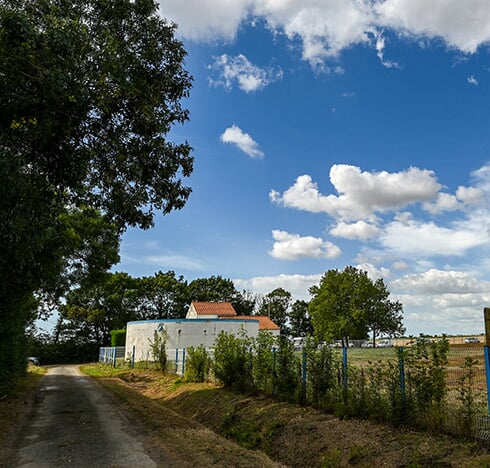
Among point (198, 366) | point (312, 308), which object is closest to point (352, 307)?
point (312, 308)

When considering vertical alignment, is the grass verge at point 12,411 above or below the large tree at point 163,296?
below

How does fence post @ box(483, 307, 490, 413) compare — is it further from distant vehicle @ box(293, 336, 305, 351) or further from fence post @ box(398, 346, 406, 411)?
distant vehicle @ box(293, 336, 305, 351)

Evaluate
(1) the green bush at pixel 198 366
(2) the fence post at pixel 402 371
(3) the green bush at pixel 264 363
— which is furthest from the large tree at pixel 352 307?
(2) the fence post at pixel 402 371

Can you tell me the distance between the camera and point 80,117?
30.7ft

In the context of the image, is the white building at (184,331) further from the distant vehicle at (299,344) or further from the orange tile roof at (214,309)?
the distant vehicle at (299,344)

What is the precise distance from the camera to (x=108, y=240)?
21531mm

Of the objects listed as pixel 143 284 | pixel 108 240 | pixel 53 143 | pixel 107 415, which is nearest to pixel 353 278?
pixel 143 284

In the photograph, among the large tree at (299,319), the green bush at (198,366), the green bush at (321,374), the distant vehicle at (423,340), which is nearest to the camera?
the distant vehicle at (423,340)

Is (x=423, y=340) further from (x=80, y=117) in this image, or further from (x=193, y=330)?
(x=193, y=330)

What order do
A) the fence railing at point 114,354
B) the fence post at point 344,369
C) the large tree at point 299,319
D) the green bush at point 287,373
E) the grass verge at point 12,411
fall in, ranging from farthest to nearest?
the large tree at point 299,319 → the fence railing at point 114,354 → the green bush at point 287,373 → the fence post at point 344,369 → the grass verge at point 12,411

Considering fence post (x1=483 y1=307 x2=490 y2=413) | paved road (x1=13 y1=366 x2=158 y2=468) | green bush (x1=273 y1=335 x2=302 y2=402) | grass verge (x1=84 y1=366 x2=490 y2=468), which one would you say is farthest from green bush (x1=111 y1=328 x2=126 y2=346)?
fence post (x1=483 y1=307 x2=490 y2=413)

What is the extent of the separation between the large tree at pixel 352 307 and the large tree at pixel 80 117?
5189cm

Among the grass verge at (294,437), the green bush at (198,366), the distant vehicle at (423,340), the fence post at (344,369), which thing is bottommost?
the grass verge at (294,437)

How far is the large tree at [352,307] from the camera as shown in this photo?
59938 mm
